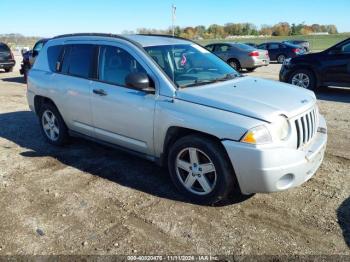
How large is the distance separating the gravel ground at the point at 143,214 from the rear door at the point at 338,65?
5.01 metres

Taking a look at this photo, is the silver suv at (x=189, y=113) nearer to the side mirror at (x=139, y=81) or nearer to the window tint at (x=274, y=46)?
the side mirror at (x=139, y=81)

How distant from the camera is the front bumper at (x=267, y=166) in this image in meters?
3.49

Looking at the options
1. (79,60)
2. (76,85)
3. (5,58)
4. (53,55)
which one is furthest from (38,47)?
(76,85)

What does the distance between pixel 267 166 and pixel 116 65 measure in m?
2.40

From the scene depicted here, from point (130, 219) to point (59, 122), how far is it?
2.71 meters

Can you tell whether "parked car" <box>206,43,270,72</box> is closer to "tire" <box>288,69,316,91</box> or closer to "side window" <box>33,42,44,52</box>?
"tire" <box>288,69,316,91</box>

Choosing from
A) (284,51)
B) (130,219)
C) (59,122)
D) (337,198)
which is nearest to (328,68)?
(337,198)

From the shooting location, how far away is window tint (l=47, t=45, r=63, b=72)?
19.2 feet

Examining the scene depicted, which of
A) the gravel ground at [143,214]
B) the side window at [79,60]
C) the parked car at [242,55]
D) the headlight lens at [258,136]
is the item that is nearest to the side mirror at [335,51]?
the gravel ground at [143,214]

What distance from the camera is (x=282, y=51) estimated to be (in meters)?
25.0

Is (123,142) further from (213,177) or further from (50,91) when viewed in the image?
(50,91)

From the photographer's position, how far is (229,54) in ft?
59.0

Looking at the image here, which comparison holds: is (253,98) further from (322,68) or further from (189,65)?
(322,68)

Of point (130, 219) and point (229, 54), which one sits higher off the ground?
point (229, 54)
